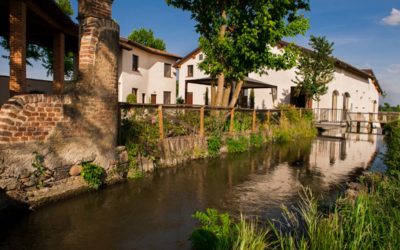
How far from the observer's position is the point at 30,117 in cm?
569

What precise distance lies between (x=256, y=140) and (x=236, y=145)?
217 centimetres

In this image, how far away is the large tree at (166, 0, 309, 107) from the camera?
41.4 ft

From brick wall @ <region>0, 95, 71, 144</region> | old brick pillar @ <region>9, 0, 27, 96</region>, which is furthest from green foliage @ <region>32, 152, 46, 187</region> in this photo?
old brick pillar @ <region>9, 0, 27, 96</region>

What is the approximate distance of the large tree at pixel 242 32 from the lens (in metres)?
12.6

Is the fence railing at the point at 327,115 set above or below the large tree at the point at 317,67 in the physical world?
below

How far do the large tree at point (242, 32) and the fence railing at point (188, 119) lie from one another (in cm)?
160

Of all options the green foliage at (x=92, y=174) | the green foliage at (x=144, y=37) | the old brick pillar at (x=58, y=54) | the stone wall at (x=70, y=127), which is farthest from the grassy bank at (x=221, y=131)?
the green foliage at (x=144, y=37)

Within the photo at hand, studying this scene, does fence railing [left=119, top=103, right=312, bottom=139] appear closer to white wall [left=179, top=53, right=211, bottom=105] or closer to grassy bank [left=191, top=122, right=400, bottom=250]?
grassy bank [left=191, top=122, right=400, bottom=250]

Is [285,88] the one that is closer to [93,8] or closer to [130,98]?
[130,98]

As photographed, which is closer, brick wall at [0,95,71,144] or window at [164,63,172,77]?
brick wall at [0,95,71,144]

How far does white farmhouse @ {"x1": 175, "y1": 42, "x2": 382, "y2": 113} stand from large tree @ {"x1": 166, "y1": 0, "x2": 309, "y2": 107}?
7.65m

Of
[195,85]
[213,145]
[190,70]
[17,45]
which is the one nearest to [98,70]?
[17,45]

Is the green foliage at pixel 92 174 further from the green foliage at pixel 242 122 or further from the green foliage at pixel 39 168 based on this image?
the green foliage at pixel 242 122

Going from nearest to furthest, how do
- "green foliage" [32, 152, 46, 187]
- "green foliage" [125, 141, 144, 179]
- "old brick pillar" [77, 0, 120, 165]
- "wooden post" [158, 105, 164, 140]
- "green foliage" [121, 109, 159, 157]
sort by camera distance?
"green foliage" [32, 152, 46, 187] → "old brick pillar" [77, 0, 120, 165] → "green foliage" [125, 141, 144, 179] → "green foliage" [121, 109, 159, 157] → "wooden post" [158, 105, 164, 140]
